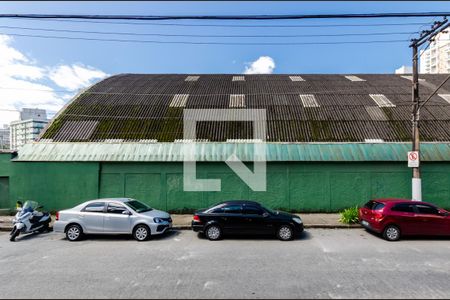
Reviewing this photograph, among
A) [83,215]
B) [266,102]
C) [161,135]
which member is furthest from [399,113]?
[83,215]

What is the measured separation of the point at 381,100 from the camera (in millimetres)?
19203

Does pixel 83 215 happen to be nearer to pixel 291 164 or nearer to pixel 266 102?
pixel 291 164

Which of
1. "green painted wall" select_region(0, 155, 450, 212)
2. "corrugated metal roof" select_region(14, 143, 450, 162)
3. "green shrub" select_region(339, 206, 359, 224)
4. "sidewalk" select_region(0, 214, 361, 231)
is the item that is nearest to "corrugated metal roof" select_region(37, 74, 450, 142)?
"corrugated metal roof" select_region(14, 143, 450, 162)

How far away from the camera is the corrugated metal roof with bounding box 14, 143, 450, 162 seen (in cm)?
1495

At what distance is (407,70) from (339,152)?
2347 centimetres

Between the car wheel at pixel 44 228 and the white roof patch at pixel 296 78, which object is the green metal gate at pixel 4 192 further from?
the white roof patch at pixel 296 78

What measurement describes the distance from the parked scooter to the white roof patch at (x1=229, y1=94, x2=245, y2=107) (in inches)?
471

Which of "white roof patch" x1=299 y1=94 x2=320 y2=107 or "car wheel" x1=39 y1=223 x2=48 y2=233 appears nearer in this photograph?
"car wheel" x1=39 y1=223 x2=48 y2=233

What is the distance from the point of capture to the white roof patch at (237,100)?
18.8 m

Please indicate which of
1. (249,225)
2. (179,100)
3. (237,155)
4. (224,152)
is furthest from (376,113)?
(179,100)

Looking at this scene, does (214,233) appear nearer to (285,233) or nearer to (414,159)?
(285,233)

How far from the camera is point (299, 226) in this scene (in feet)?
34.8

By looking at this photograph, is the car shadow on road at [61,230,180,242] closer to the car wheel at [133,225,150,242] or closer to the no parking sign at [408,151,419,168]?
the car wheel at [133,225,150,242]

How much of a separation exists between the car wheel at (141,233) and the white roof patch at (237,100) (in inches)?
419
